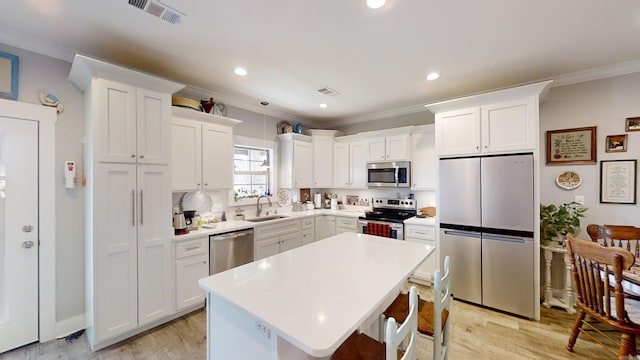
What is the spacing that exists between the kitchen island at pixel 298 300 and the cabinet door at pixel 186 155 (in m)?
1.72

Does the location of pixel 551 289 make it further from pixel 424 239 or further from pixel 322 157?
pixel 322 157

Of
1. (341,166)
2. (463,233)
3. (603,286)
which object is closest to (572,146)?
(463,233)

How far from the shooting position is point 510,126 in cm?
272

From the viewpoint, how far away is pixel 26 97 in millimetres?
2182

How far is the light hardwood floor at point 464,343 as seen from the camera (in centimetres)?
209

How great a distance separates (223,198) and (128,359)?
2.00 metres

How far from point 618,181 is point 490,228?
1.41 metres

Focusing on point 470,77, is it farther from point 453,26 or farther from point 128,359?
point 128,359

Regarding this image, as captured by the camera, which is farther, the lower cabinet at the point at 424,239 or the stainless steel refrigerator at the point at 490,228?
the lower cabinet at the point at 424,239

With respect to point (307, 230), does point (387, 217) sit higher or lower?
higher

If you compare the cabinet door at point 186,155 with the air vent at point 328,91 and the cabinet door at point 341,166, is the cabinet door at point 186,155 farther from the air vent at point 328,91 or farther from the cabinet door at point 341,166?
the cabinet door at point 341,166

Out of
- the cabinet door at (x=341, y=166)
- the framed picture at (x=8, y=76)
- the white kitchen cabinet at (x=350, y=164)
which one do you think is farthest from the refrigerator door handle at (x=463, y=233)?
the framed picture at (x=8, y=76)

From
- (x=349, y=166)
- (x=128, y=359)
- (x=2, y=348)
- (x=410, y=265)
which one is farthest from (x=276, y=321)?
(x=349, y=166)

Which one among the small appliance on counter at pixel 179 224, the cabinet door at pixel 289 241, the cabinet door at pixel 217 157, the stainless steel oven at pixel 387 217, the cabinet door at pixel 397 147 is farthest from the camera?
the cabinet door at pixel 397 147
